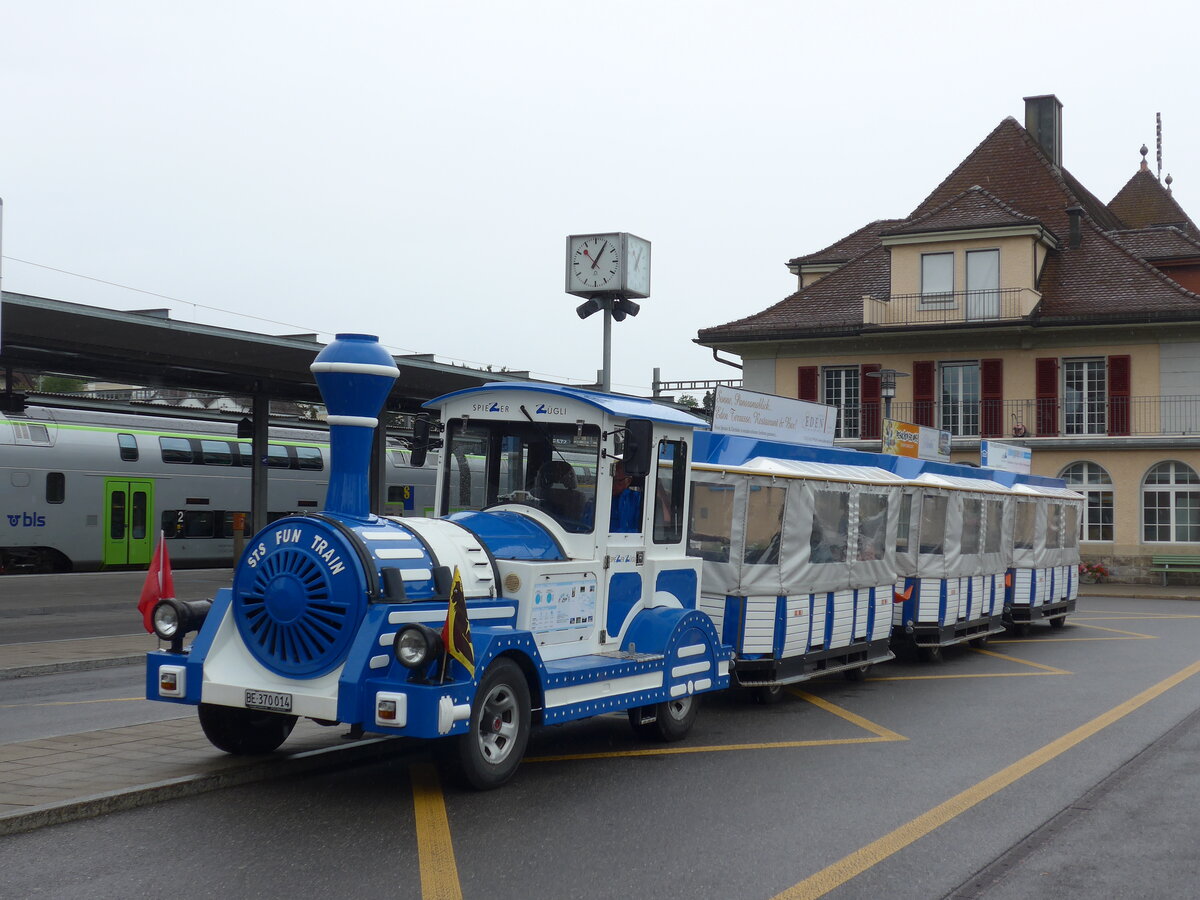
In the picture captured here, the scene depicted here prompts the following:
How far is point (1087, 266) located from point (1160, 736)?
103 ft

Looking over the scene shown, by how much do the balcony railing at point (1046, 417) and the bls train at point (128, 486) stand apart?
13891mm

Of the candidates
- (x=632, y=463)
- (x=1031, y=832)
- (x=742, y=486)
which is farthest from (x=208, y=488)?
(x=1031, y=832)

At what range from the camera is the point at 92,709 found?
1101cm

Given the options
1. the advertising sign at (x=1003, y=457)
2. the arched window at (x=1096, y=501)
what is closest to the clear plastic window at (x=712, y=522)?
the advertising sign at (x=1003, y=457)

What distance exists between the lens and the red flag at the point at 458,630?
713cm

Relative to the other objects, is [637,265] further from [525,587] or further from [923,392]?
[923,392]

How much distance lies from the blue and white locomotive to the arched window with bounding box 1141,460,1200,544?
29156 mm

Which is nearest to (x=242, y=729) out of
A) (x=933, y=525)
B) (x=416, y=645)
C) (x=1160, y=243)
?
(x=416, y=645)

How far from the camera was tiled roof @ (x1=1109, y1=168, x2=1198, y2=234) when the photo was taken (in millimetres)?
49344

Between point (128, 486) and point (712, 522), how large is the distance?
22764mm

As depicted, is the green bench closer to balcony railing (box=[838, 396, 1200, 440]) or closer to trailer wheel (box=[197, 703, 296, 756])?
balcony railing (box=[838, 396, 1200, 440])

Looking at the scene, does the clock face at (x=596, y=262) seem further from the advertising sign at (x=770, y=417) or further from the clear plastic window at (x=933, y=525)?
the clear plastic window at (x=933, y=525)

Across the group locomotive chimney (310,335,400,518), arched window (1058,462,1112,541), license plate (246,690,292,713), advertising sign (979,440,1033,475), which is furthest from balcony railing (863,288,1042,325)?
license plate (246,690,292,713)

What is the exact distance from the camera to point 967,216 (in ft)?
128
